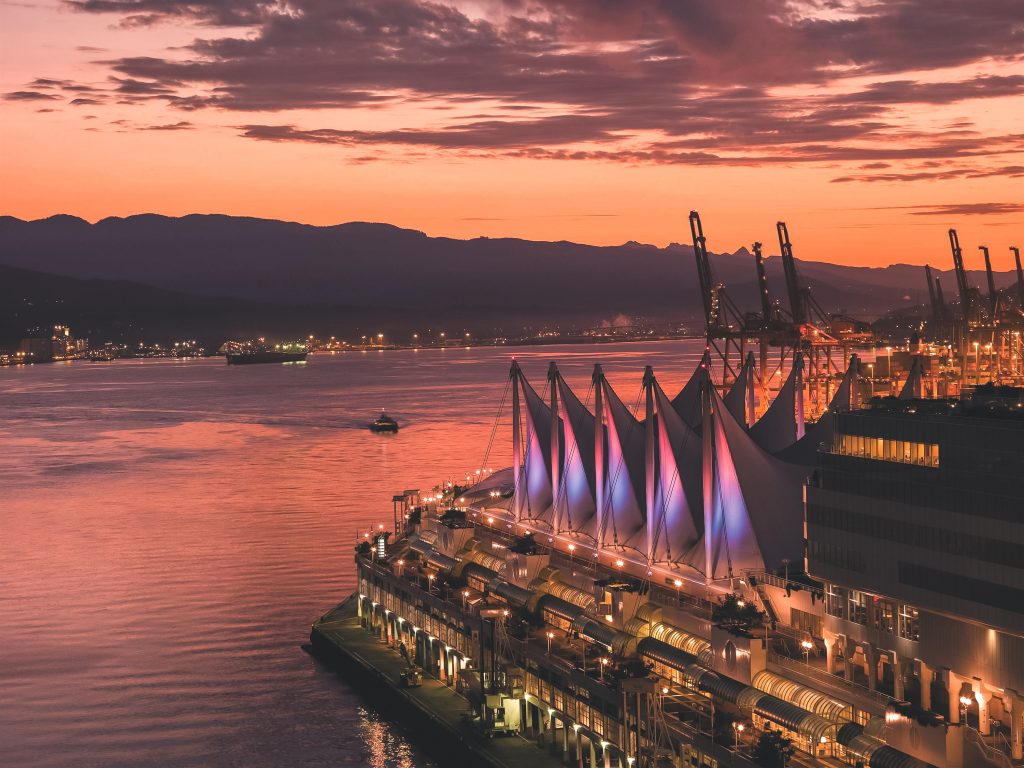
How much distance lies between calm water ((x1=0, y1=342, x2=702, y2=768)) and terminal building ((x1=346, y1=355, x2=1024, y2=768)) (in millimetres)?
3592

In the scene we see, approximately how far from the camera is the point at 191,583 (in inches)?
2019

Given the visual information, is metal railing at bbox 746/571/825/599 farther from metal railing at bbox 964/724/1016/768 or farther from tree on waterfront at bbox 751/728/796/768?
metal railing at bbox 964/724/1016/768

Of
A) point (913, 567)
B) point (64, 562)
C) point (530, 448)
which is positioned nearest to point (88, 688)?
point (530, 448)

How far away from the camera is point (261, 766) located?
32.8 meters

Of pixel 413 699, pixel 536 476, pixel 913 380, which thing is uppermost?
pixel 913 380

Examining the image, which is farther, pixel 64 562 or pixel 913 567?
pixel 64 562

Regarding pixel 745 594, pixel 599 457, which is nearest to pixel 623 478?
pixel 599 457

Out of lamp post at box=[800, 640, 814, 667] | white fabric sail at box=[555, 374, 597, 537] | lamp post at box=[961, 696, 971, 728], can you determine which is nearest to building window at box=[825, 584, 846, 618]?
lamp post at box=[800, 640, 814, 667]

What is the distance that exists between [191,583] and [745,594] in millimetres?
25054

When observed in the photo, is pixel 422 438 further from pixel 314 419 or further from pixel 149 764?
pixel 149 764

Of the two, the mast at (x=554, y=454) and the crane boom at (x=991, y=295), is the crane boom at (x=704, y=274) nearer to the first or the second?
the crane boom at (x=991, y=295)

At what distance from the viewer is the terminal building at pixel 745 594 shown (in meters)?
23.6

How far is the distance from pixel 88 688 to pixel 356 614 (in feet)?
29.3

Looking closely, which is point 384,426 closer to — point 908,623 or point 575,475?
point 575,475
